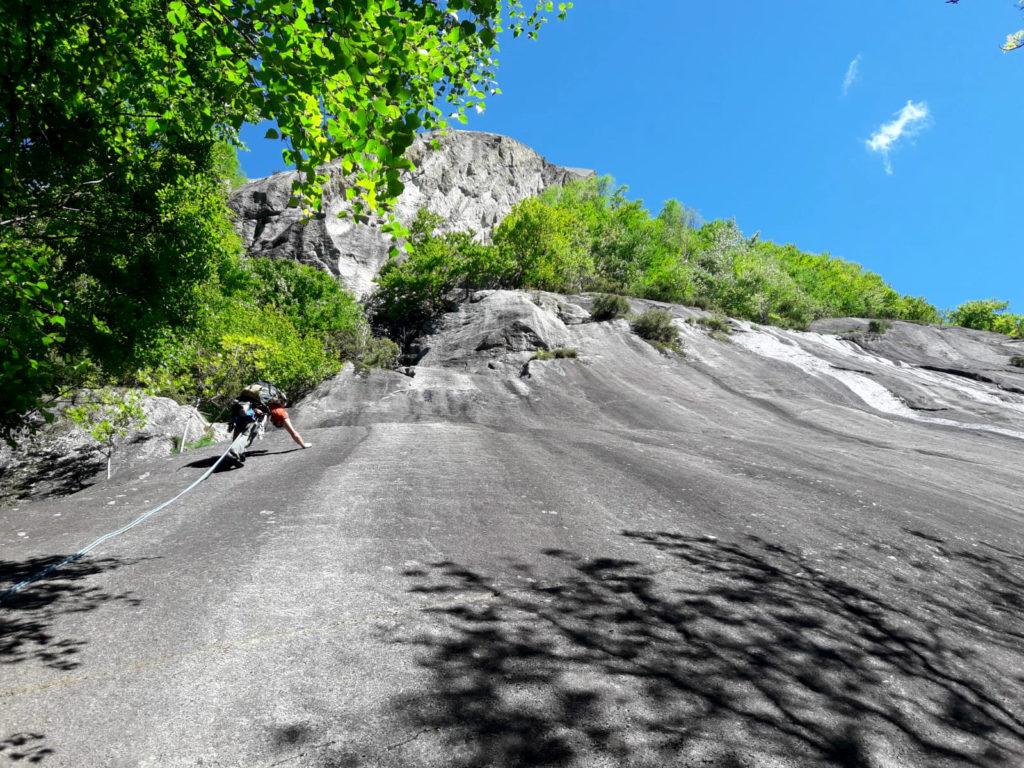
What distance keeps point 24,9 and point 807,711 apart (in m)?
8.06

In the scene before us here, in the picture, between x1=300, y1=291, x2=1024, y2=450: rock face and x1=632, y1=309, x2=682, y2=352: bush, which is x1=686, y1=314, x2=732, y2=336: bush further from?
x1=632, y1=309, x2=682, y2=352: bush

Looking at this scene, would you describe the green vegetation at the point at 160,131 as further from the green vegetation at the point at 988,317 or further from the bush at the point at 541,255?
the green vegetation at the point at 988,317

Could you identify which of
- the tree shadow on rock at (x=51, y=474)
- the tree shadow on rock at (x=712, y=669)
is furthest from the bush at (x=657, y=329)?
the tree shadow on rock at (x=51, y=474)

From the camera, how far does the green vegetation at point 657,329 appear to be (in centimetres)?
2747

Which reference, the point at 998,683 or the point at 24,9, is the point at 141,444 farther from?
the point at 998,683

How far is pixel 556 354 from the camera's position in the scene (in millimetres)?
23906

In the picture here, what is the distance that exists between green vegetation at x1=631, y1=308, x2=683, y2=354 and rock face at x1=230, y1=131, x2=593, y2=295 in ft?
75.9

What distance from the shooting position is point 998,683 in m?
3.54

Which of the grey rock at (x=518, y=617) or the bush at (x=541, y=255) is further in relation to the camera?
the bush at (x=541, y=255)

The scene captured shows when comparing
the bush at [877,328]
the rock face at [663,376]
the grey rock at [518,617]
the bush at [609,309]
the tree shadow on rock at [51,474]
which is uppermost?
the bush at [877,328]

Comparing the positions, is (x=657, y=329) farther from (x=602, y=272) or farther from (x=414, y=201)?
(x=414, y=201)

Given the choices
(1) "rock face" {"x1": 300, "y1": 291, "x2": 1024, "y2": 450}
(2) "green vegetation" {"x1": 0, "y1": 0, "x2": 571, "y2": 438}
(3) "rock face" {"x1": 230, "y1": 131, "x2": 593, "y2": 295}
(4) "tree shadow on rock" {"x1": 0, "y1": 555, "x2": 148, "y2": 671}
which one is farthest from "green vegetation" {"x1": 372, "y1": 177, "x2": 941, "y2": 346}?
(4) "tree shadow on rock" {"x1": 0, "y1": 555, "x2": 148, "y2": 671}

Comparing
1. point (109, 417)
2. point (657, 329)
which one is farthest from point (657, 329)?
point (109, 417)

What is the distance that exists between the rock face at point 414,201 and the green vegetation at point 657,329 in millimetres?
23140
